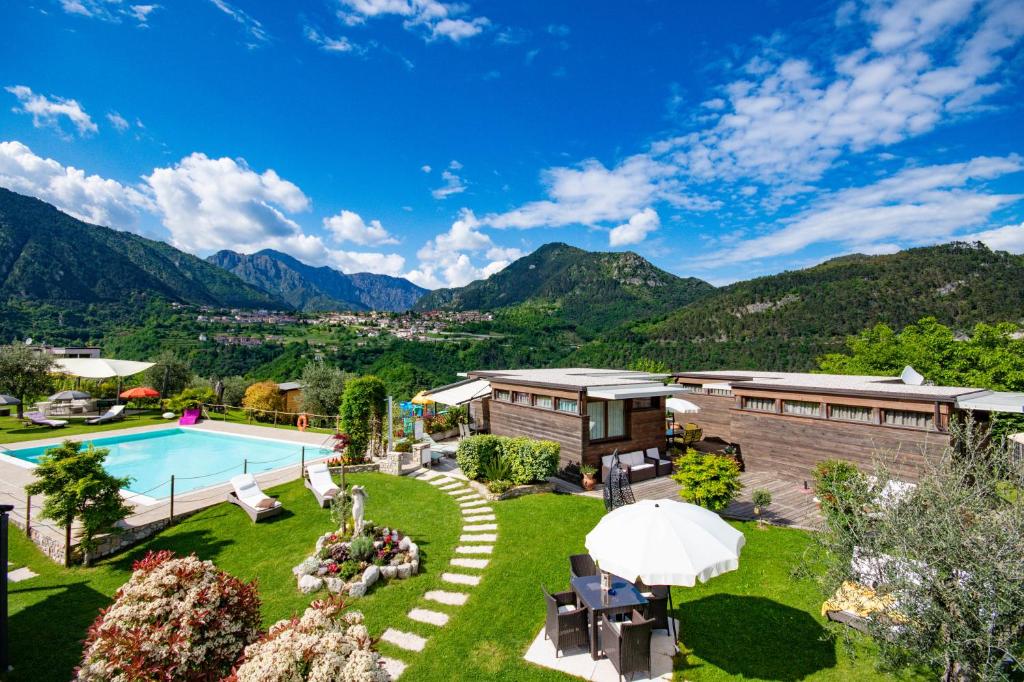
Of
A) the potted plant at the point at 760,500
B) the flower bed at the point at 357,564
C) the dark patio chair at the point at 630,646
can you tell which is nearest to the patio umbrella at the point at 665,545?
the dark patio chair at the point at 630,646

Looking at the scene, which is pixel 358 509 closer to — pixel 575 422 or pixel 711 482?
pixel 575 422

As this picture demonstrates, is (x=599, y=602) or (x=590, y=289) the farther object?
(x=590, y=289)

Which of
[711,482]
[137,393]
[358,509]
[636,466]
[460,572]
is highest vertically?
[137,393]

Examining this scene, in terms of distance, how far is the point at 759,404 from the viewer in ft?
47.5

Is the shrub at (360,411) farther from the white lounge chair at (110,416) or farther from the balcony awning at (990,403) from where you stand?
the white lounge chair at (110,416)

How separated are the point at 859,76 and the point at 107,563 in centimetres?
2719

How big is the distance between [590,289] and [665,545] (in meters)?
128

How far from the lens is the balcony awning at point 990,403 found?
10.3 meters

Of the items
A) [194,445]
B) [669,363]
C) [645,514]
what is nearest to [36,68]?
[194,445]

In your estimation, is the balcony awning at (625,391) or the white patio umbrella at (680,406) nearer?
the balcony awning at (625,391)

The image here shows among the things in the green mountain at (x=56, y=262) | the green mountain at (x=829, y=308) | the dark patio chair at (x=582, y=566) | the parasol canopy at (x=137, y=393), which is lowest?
the dark patio chair at (x=582, y=566)

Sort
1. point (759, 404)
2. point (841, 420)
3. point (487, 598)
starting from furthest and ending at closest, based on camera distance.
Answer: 1. point (759, 404)
2. point (841, 420)
3. point (487, 598)

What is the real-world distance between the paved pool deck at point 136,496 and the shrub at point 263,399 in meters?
4.91

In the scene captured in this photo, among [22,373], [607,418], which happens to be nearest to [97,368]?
[22,373]
